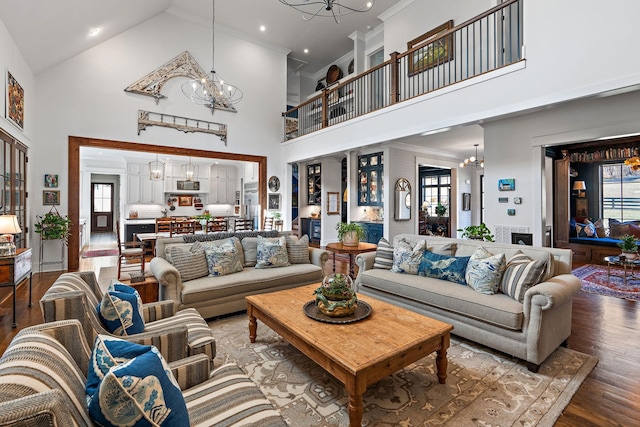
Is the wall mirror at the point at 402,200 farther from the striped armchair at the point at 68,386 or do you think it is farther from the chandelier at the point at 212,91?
the striped armchair at the point at 68,386

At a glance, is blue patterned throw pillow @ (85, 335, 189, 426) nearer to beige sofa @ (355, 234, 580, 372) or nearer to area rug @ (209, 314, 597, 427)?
area rug @ (209, 314, 597, 427)

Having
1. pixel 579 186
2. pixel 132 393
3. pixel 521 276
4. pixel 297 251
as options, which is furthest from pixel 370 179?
pixel 132 393

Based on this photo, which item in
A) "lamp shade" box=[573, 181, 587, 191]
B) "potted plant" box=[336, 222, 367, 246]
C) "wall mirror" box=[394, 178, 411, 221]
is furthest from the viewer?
"wall mirror" box=[394, 178, 411, 221]

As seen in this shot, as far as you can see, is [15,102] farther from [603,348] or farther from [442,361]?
[603,348]

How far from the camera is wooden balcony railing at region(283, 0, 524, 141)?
4.98 m

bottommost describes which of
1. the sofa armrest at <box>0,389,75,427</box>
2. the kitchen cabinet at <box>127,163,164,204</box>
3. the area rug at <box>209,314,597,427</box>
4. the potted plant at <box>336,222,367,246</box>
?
the area rug at <box>209,314,597,427</box>

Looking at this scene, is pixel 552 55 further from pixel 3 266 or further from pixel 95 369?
pixel 3 266

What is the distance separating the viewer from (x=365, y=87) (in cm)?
784

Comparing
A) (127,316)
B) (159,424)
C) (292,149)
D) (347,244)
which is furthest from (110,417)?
(292,149)

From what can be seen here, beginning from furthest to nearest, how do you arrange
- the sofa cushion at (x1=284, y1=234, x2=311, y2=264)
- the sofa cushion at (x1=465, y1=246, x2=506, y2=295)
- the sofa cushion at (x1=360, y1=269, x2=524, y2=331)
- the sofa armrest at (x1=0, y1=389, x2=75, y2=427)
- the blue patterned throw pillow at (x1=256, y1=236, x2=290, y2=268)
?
the sofa cushion at (x1=284, y1=234, x2=311, y2=264)
the blue patterned throw pillow at (x1=256, y1=236, x2=290, y2=268)
the sofa cushion at (x1=465, y1=246, x2=506, y2=295)
the sofa cushion at (x1=360, y1=269, x2=524, y2=331)
the sofa armrest at (x1=0, y1=389, x2=75, y2=427)

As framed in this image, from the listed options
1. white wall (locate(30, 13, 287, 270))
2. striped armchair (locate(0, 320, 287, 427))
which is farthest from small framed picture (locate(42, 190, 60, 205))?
striped armchair (locate(0, 320, 287, 427))

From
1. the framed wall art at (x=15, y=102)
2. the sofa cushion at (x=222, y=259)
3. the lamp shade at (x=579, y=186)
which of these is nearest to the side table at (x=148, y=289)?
the sofa cushion at (x=222, y=259)

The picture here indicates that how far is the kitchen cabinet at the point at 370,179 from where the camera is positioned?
8234mm

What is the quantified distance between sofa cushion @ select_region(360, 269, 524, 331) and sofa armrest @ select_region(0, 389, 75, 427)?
2752mm
